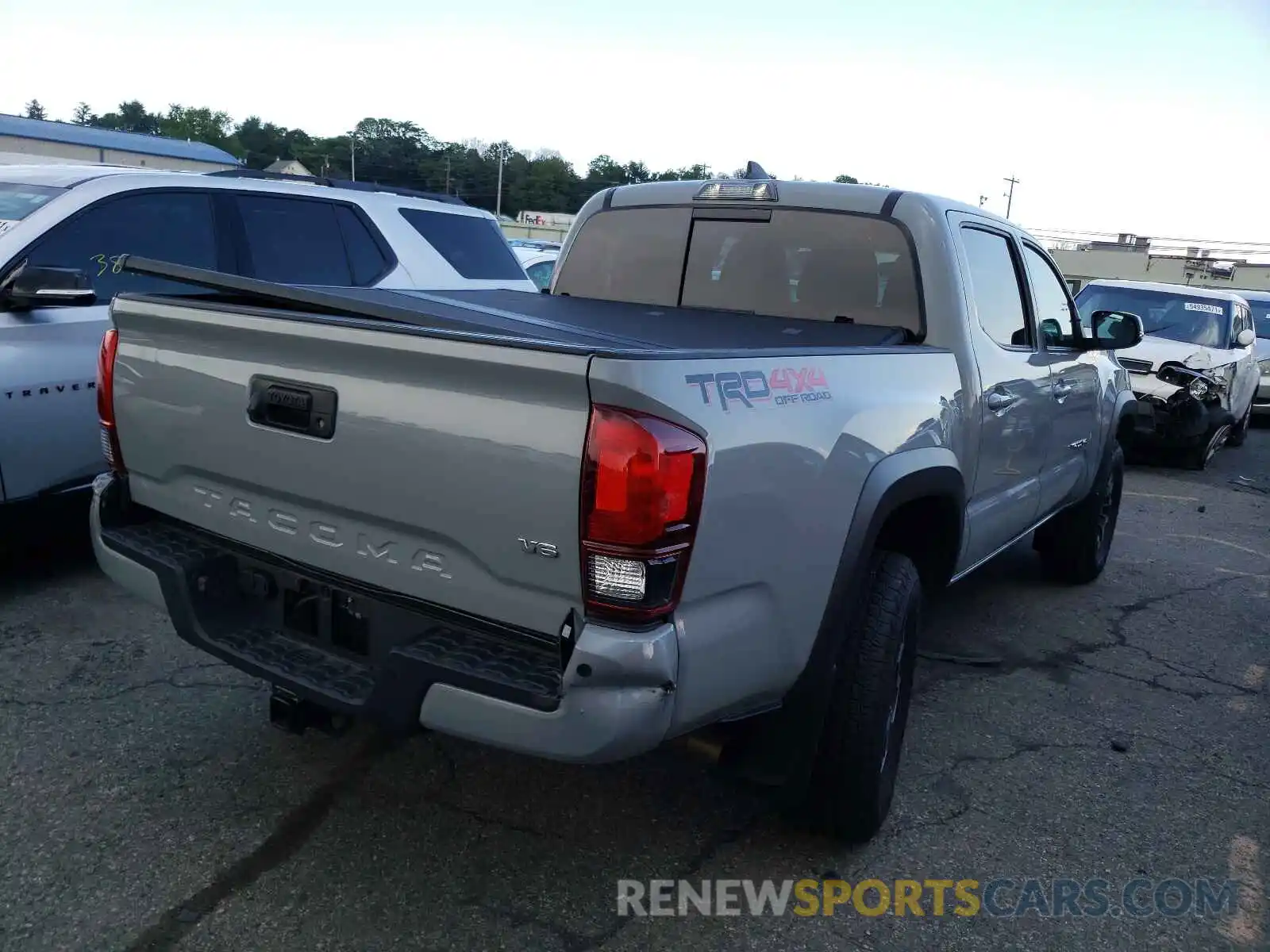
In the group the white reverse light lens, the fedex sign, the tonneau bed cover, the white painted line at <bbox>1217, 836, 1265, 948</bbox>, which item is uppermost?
the tonneau bed cover

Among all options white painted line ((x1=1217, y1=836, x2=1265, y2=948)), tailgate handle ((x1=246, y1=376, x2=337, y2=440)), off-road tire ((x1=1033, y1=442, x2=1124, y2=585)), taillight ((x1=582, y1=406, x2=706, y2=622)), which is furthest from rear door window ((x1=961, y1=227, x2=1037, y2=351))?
tailgate handle ((x1=246, y1=376, x2=337, y2=440))

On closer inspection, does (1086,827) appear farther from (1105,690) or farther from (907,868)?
(1105,690)

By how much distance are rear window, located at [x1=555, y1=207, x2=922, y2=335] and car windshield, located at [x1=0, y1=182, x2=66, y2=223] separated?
2457 millimetres

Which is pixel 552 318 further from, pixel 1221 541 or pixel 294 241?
pixel 1221 541

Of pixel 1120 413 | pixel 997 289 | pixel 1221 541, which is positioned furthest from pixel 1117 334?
pixel 1221 541

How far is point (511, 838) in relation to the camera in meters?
3.06

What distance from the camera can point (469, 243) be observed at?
6.60 metres

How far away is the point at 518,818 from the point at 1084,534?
3.97 metres

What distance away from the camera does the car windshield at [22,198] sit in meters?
4.84

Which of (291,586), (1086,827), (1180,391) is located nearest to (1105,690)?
(1086,827)

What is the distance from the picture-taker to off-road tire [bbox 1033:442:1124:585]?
19.1 feet

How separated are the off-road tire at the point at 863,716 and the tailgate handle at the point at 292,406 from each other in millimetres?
1460

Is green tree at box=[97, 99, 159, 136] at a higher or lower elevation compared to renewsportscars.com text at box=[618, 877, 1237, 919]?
higher

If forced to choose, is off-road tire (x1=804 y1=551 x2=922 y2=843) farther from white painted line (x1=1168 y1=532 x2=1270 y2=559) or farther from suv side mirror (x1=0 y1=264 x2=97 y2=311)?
white painted line (x1=1168 y1=532 x2=1270 y2=559)
